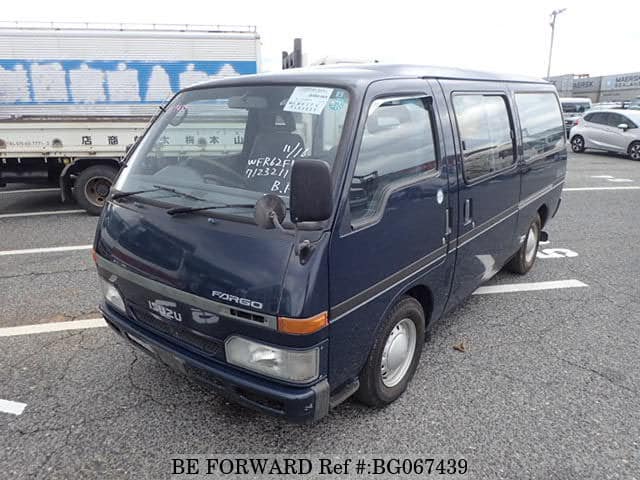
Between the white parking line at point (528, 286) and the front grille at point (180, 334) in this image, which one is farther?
the white parking line at point (528, 286)

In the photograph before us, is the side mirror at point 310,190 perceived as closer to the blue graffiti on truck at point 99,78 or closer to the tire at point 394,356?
the tire at point 394,356

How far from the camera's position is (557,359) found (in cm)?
336

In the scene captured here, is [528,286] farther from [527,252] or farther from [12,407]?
[12,407]

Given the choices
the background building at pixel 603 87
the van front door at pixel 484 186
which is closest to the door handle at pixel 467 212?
the van front door at pixel 484 186

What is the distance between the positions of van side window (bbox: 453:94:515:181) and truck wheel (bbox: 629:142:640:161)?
14158mm

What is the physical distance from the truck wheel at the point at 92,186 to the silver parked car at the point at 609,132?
15524 millimetres

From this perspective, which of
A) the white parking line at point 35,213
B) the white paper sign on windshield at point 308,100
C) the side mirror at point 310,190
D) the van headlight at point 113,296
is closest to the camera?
the side mirror at point 310,190

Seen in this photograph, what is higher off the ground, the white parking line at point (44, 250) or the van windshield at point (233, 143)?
the van windshield at point (233, 143)

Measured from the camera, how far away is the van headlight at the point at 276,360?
2053mm

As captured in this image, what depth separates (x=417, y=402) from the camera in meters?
2.87

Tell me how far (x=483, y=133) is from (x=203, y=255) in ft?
7.40

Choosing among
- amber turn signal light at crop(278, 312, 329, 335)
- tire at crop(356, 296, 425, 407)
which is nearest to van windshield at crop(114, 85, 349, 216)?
amber turn signal light at crop(278, 312, 329, 335)

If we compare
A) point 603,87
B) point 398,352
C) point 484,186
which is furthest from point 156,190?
point 603,87

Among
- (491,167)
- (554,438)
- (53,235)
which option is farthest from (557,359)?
(53,235)
